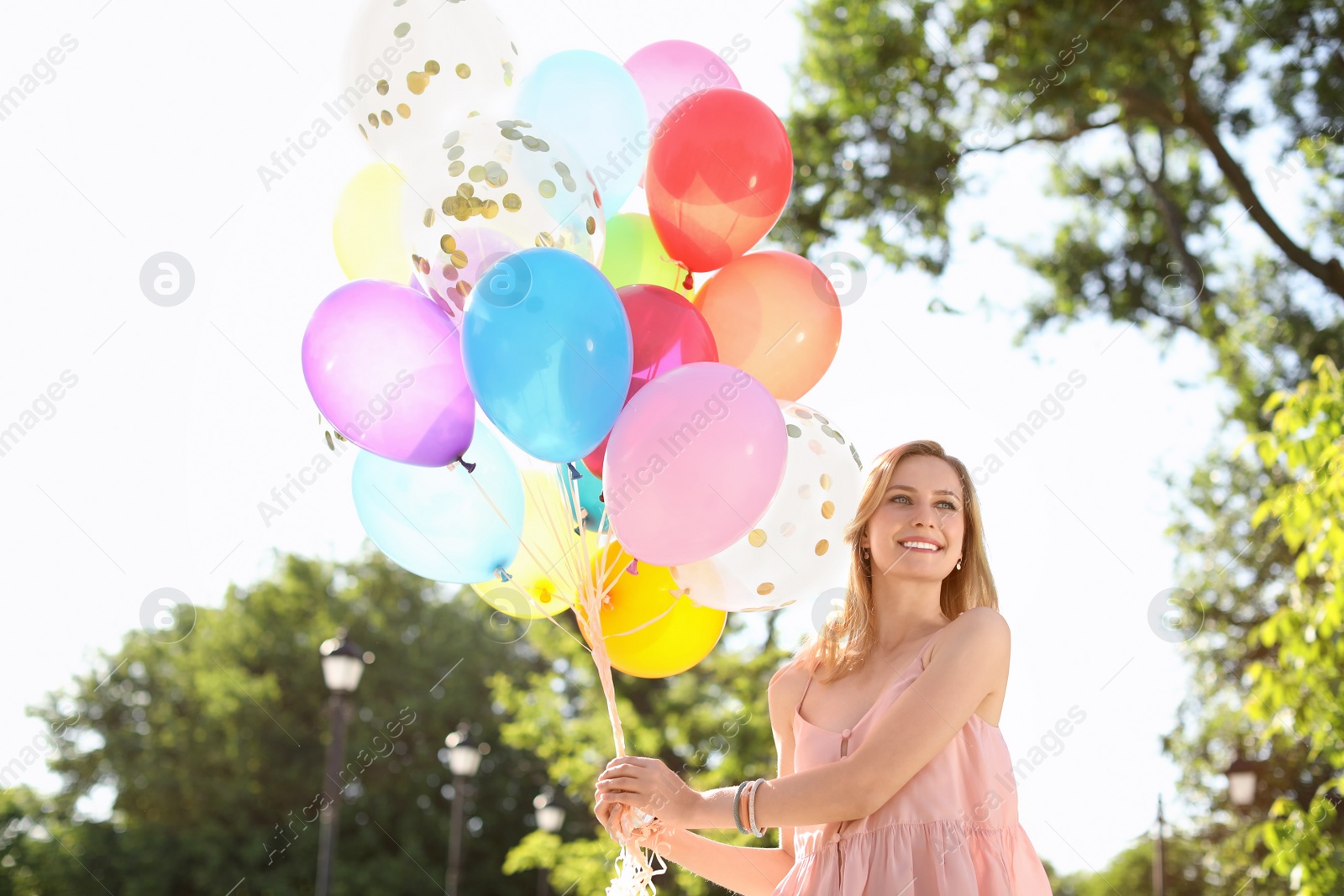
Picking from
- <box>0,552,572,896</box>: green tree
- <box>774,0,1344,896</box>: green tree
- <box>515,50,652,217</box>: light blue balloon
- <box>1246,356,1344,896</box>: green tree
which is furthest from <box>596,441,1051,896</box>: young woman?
<box>0,552,572,896</box>: green tree

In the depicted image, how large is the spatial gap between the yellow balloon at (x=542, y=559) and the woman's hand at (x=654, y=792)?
25.2 inches

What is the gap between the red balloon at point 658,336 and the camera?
293cm

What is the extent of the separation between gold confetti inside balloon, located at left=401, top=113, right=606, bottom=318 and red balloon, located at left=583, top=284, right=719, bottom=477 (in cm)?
25

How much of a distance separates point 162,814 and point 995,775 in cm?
2595

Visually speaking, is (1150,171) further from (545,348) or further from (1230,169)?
(545,348)

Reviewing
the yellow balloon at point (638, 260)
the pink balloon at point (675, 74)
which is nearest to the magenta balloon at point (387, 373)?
the yellow balloon at point (638, 260)

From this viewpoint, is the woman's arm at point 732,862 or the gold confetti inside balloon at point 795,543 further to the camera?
the gold confetti inside balloon at point 795,543

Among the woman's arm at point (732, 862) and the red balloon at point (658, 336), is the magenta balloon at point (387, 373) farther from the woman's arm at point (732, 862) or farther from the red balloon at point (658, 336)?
the woman's arm at point (732, 862)

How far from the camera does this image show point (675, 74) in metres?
3.49

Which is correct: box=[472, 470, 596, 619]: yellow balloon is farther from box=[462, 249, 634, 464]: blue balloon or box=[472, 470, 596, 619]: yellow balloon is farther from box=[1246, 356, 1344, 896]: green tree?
box=[1246, 356, 1344, 896]: green tree

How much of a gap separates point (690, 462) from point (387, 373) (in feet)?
2.58

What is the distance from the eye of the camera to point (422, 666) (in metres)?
25.3

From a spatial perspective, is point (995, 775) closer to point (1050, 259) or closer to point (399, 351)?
point (399, 351)

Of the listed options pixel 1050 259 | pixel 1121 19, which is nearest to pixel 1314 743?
pixel 1121 19
